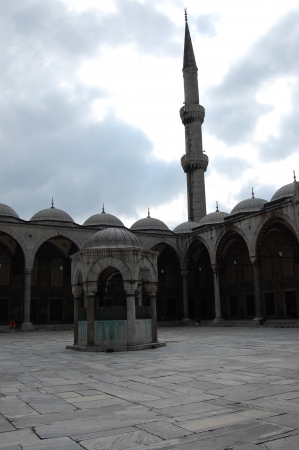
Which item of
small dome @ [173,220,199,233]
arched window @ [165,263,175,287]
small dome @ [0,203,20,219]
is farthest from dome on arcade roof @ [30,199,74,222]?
small dome @ [173,220,199,233]

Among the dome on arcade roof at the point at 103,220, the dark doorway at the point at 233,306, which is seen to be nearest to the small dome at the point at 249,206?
the dark doorway at the point at 233,306

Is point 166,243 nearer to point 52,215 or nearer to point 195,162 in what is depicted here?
point 52,215

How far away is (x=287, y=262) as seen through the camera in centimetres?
2473

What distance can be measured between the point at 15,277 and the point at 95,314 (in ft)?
Answer: 55.1

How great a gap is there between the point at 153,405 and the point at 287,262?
21731 millimetres

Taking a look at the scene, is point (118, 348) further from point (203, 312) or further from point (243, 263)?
point (203, 312)

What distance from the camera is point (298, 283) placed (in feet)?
78.6

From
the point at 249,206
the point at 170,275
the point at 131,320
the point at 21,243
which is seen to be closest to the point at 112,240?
the point at 131,320

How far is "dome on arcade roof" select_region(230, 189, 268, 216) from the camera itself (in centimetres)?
2806

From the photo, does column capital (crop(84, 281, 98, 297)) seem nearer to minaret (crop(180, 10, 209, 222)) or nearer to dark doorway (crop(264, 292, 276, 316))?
dark doorway (crop(264, 292, 276, 316))

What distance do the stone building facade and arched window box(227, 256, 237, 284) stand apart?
0.07 m

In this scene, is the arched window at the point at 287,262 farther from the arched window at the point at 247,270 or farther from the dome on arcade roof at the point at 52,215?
the dome on arcade roof at the point at 52,215

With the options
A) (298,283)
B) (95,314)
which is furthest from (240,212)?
(95,314)

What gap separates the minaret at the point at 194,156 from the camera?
3372 cm
